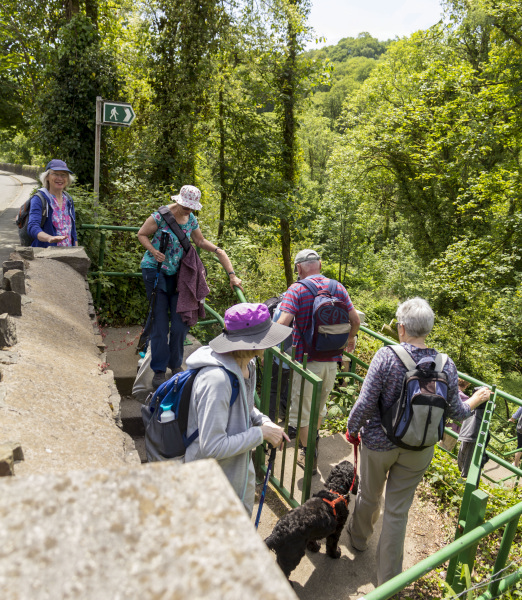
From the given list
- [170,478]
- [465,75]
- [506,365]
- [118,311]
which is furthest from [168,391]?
[506,365]

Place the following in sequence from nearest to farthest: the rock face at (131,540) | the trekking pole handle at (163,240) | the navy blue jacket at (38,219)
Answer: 1. the rock face at (131,540)
2. the trekking pole handle at (163,240)
3. the navy blue jacket at (38,219)

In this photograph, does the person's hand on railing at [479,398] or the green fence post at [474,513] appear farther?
the person's hand on railing at [479,398]

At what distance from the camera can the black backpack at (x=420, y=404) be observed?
265cm

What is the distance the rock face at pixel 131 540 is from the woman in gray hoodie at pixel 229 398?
1.29 m

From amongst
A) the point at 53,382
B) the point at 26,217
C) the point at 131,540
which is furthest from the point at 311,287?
the point at 131,540

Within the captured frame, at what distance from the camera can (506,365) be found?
776 inches

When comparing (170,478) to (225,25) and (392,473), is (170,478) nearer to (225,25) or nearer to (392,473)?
(392,473)

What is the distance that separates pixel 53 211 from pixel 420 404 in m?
3.65

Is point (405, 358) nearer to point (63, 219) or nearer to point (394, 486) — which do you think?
point (394, 486)

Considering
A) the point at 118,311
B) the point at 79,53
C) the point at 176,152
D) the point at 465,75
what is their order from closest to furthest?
the point at 118,311, the point at 79,53, the point at 176,152, the point at 465,75

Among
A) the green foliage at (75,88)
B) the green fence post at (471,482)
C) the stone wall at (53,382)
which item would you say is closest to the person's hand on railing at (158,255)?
the stone wall at (53,382)

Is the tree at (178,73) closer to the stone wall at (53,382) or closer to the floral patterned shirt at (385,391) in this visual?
the stone wall at (53,382)

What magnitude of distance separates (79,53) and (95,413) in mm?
8618

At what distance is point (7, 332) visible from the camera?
8.60 ft
